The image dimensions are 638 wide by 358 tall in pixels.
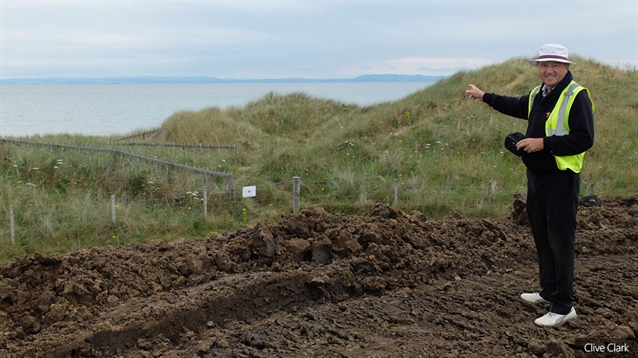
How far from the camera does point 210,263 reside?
19.4 feet

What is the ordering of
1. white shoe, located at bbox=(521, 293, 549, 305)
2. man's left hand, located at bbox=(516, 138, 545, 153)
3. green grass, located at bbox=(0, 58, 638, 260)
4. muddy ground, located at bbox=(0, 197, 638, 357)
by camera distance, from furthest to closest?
green grass, located at bbox=(0, 58, 638, 260)
white shoe, located at bbox=(521, 293, 549, 305)
man's left hand, located at bbox=(516, 138, 545, 153)
muddy ground, located at bbox=(0, 197, 638, 357)

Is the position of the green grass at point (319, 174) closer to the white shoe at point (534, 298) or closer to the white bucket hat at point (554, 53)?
the white shoe at point (534, 298)

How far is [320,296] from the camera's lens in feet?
17.9

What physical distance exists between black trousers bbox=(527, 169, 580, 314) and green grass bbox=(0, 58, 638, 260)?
580 cm

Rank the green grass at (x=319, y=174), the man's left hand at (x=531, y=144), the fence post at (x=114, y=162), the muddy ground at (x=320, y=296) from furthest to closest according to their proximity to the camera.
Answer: the fence post at (x=114, y=162), the green grass at (x=319, y=174), the man's left hand at (x=531, y=144), the muddy ground at (x=320, y=296)

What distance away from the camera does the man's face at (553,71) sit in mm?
4695

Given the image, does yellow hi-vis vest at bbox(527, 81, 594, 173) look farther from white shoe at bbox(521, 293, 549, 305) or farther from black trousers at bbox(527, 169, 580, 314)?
white shoe at bbox(521, 293, 549, 305)

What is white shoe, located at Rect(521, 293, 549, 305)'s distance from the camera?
17.1 feet

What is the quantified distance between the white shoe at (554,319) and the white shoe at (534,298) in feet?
1.08

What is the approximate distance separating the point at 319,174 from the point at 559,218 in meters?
9.44

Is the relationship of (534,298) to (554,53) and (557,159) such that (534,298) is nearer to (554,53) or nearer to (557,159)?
(557,159)

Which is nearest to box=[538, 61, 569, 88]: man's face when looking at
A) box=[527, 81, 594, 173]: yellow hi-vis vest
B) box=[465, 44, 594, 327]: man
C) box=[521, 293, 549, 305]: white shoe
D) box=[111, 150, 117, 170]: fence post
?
box=[465, 44, 594, 327]: man

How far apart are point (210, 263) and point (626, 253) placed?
15.6 feet

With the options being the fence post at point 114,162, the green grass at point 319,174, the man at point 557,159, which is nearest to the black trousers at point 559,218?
the man at point 557,159
